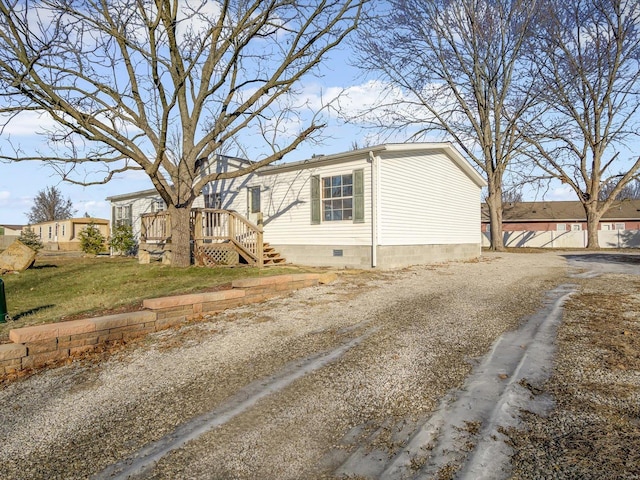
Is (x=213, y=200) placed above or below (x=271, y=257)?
above

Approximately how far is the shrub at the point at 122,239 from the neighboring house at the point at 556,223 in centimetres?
2732

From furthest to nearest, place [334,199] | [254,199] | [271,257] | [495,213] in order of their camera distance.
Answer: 1. [495,213]
2. [254,199]
3. [271,257]
4. [334,199]

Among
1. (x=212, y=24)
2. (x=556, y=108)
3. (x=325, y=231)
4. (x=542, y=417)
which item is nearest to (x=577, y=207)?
(x=556, y=108)

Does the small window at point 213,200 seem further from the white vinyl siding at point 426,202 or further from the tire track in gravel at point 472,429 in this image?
the tire track in gravel at point 472,429

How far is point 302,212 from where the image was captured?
13.9 meters

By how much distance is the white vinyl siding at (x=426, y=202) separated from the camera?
40.7ft

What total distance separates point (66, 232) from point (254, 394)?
38.3m

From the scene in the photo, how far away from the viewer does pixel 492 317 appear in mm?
5980

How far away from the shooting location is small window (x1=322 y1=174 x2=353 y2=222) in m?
12.7

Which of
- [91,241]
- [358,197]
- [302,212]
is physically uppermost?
[358,197]

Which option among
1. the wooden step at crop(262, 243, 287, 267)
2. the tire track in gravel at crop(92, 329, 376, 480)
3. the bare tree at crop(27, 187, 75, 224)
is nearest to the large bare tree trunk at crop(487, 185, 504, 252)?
the wooden step at crop(262, 243, 287, 267)

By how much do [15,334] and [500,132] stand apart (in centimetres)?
2405

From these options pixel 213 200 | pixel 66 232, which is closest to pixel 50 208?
pixel 66 232

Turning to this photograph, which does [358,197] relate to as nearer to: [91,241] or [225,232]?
[225,232]
